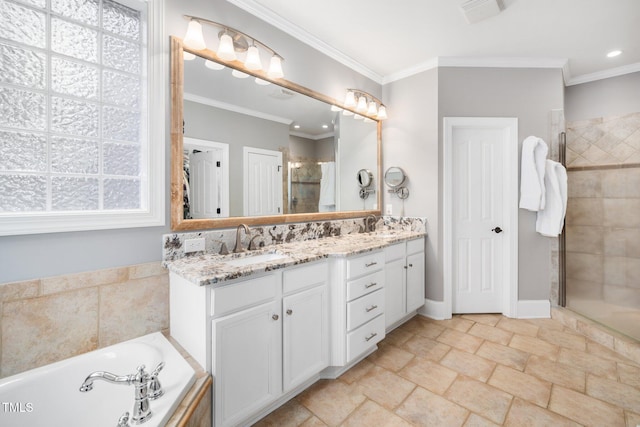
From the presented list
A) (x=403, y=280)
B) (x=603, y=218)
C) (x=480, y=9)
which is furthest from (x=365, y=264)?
(x=603, y=218)

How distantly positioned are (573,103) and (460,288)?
2576 millimetres

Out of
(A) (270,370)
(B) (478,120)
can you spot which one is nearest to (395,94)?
(B) (478,120)

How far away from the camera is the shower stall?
2.87m

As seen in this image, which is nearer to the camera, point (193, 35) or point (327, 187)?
point (193, 35)

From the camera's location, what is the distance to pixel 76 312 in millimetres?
1363

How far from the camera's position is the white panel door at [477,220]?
2.95 m

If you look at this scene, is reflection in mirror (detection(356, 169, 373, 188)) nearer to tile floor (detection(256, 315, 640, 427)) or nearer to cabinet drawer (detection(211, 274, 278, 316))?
tile floor (detection(256, 315, 640, 427))

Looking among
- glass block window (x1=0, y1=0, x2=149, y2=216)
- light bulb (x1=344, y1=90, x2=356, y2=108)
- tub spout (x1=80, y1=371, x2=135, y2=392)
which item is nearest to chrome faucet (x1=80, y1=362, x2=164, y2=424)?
tub spout (x1=80, y1=371, x2=135, y2=392)

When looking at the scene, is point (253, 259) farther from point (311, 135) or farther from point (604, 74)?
point (604, 74)

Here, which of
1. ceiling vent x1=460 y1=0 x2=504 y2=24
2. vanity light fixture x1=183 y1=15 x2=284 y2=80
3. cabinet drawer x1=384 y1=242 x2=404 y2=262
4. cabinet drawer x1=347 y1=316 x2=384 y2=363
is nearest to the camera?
vanity light fixture x1=183 y1=15 x2=284 y2=80

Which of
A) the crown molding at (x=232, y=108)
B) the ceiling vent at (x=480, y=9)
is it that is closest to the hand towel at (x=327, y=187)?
the crown molding at (x=232, y=108)

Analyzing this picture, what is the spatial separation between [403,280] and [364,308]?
0.73 m

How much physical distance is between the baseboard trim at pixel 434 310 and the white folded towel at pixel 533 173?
51.1 inches

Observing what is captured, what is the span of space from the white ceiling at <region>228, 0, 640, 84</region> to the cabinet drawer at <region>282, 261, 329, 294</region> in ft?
6.17
